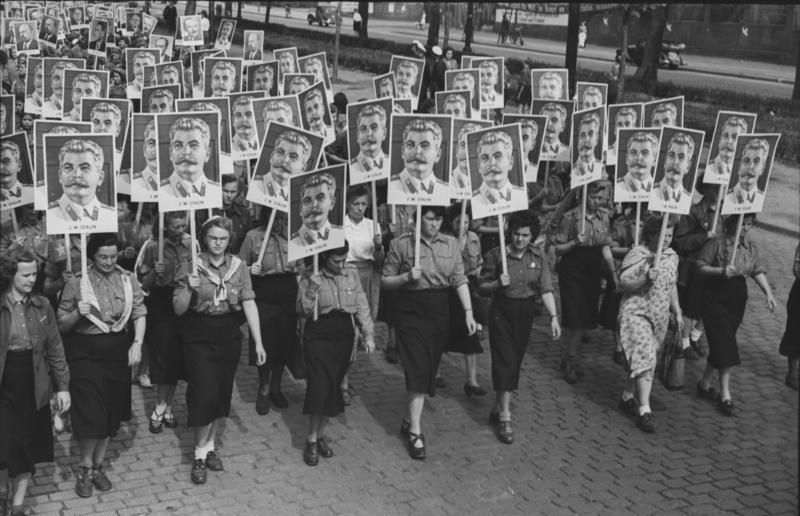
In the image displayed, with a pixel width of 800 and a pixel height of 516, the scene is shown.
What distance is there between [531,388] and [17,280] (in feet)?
17.5

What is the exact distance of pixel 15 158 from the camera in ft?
30.7

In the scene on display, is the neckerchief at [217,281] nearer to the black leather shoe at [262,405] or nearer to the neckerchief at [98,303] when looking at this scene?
the neckerchief at [98,303]

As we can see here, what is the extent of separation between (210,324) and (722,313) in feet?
16.2

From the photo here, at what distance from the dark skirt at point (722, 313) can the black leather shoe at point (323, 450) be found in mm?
3841

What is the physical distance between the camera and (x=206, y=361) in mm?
8039

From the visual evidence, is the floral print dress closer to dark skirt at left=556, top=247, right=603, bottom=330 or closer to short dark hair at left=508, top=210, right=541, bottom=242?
short dark hair at left=508, top=210, right=541, bottom=242

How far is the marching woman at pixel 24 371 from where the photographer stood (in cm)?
698

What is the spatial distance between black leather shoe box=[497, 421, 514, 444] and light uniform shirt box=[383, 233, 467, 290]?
1312mm

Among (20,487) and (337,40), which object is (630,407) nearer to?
(20,487)

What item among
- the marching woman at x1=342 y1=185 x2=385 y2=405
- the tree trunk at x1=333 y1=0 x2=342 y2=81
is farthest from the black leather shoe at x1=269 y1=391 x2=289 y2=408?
the tree trunk at x1=333 y1=0 x2=342 y2=81

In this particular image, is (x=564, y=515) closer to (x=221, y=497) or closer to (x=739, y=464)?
(x=739, y=464)

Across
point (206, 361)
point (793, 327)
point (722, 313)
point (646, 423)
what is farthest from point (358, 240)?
point (793, 327)

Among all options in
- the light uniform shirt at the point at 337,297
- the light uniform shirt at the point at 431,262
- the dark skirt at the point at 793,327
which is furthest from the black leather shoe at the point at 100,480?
the dark skirt at the point at 793,327

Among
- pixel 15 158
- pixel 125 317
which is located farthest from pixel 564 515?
pixel 15 158
